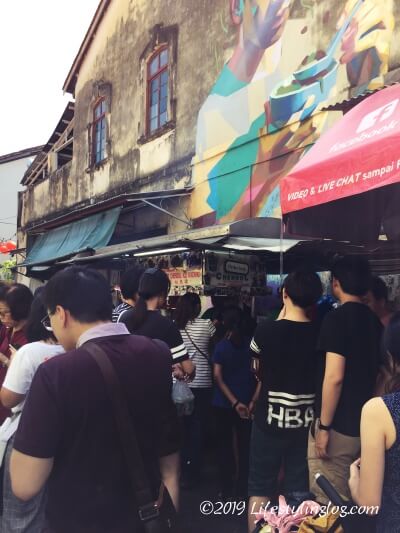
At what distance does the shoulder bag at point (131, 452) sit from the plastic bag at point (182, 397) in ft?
7.97

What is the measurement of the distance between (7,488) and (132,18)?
1131 centimetres

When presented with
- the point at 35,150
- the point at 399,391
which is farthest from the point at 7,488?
the point at 35,150

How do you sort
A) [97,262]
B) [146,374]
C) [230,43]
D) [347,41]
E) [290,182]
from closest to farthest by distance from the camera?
[146,374], [290,182], [347,41], [97,262], [230,43]

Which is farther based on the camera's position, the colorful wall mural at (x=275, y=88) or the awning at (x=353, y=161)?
the colorful wall mural at (x=275, y=88)

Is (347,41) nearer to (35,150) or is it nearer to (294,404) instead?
(294,404)

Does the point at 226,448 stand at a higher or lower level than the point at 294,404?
lower

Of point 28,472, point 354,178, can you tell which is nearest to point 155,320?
point 354,178

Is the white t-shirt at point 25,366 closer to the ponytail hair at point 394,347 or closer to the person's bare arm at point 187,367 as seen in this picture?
the person's bare arm at point 187,367

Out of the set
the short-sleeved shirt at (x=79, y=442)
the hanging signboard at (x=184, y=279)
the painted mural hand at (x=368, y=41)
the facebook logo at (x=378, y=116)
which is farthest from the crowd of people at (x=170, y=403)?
the painted mural hand at (x=368, y=41)

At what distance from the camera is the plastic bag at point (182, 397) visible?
421 cm

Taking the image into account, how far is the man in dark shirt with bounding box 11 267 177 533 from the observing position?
1.65 m

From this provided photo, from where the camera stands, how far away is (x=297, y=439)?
3.19m

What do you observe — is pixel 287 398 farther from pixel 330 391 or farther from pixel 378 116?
pixel 378 116

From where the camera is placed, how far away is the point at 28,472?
64.5 inches
